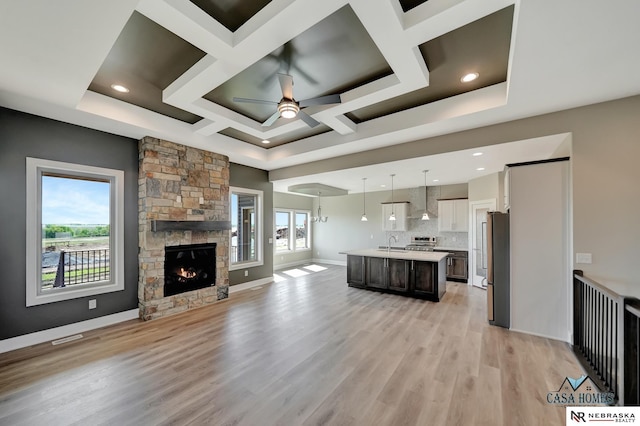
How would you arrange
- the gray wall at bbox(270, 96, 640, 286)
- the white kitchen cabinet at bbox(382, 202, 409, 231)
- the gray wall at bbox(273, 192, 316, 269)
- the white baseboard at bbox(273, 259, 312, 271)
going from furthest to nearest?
the gray wall at bbox(273, 192, 316, 269)
the white baseboard at bbox(273, 259, 312, 271)
the white kitchen cabinet at bbox(382, 202, 409, 231)
the gray wall at bbox(270, 96, 640, 286)

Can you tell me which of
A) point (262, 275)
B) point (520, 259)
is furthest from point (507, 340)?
point (262, 275)

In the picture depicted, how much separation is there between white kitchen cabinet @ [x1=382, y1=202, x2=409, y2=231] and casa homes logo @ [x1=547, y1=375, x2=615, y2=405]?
5799 mm

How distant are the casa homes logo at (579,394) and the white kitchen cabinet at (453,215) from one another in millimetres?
4828

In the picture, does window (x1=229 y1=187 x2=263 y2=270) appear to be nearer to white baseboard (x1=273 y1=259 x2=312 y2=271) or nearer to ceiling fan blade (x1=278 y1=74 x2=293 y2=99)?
white baseboard (x1=273 y1=259 x2=312 y2=271)

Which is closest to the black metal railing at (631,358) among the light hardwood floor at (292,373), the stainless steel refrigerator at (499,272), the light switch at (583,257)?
the light hardwood floor at (292,373)

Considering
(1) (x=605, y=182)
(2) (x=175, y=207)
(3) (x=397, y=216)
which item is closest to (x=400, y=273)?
(3) (x=397, y=216)

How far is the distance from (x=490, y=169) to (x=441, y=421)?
5.27 m

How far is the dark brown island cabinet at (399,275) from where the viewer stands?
5.15 metres

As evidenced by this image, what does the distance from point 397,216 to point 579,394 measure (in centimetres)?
616

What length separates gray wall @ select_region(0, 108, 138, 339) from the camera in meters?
3.17

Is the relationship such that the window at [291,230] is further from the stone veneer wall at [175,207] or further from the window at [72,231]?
the window at [72,231]

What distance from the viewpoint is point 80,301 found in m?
3.72

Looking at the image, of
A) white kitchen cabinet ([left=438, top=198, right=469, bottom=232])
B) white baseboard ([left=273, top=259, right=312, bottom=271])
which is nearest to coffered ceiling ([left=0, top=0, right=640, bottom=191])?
white kitchen cabinet ([left=438, top=198, right=469, bottom=232])

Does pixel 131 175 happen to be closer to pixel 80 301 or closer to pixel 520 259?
pixel 80 301
